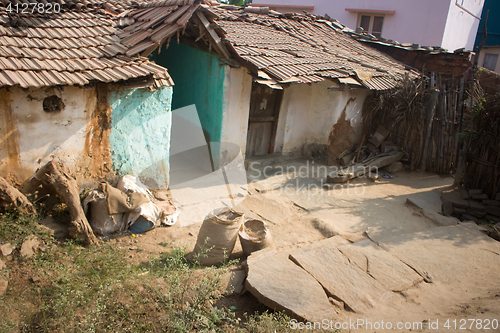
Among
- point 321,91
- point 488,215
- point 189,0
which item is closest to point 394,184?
point 488,215

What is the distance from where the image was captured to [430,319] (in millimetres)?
4062

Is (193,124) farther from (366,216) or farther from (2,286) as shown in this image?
(2,286)

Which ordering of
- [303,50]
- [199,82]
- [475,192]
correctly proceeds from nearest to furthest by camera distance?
[475,192], [199,82], [303,50]

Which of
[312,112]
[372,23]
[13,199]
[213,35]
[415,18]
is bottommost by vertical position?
[13,199]

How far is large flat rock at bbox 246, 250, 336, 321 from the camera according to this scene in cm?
390

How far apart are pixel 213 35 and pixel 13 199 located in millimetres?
4613

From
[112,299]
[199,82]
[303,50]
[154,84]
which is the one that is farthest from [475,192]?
[112,299]

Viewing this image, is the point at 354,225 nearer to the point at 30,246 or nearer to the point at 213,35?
the point at 213,35

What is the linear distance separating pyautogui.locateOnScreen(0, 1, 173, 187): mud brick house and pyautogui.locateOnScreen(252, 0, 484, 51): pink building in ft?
50.7

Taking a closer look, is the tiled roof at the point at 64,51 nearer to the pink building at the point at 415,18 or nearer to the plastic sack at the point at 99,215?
the plastic sack at the point at 99,215

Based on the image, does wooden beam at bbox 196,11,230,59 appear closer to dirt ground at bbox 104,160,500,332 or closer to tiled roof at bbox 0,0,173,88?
tiled roof at bbox 0,0,173,88

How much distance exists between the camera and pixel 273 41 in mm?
9438

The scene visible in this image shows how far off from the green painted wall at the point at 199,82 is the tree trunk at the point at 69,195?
144 inches

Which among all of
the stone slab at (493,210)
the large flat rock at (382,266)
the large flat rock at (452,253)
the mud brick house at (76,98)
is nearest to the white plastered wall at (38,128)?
the mud brick house at (76,98)
